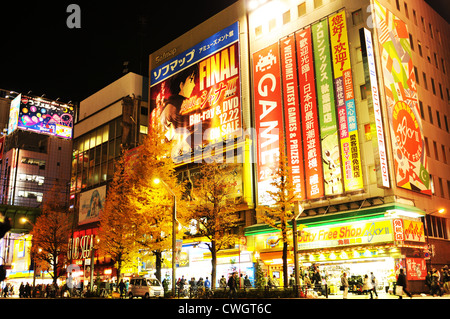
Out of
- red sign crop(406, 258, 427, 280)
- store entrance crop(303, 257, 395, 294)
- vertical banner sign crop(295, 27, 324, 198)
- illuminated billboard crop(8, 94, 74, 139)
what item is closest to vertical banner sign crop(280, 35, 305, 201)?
vertical banner sign crop(295, 27, 324, 198)

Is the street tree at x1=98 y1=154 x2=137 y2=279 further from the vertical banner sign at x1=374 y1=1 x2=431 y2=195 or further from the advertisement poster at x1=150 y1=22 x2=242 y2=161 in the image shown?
the vertical banner sign at x1=374 y1=1 x2=431 y2=195

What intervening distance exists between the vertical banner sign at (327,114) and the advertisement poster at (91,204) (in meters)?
31.7

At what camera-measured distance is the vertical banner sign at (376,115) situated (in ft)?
89.6

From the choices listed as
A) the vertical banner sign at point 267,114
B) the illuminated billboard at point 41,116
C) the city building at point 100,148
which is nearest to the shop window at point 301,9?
the vertical banner sign at point 267,114

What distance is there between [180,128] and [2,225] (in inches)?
1410

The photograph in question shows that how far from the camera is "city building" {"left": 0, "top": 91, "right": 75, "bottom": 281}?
7444cm

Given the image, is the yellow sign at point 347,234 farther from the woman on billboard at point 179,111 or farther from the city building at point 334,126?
the woman on billboard at point 179,111

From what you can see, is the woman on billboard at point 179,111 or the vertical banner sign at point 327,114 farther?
the woman on billboard at point 179,111

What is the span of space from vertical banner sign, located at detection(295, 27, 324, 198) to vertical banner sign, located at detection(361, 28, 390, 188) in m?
4.37

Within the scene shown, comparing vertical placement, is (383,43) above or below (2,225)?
above

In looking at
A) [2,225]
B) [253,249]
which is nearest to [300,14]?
[253,249]

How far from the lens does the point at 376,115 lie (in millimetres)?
28141

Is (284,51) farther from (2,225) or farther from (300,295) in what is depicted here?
(2,225)

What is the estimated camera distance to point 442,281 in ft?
87.5
